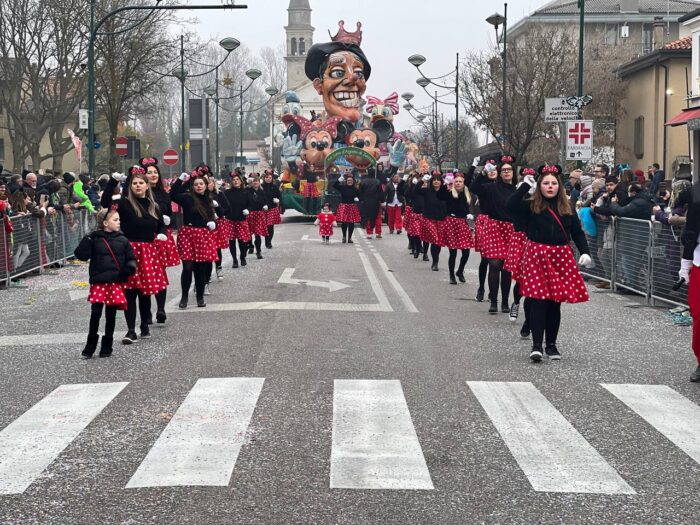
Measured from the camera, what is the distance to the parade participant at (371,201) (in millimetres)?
28000

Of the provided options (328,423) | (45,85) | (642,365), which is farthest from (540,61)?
(328,423)

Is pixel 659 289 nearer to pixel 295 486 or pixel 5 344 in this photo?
pixel 5 344

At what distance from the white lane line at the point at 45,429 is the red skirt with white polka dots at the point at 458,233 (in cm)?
857

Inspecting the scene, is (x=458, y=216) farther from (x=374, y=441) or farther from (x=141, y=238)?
(x=374, y=441)

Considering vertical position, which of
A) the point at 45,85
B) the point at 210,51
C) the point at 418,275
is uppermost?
the point at 210,51

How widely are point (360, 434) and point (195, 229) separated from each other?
7.01 metres

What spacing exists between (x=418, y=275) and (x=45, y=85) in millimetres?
34673

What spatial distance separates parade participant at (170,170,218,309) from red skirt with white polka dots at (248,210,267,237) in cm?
766

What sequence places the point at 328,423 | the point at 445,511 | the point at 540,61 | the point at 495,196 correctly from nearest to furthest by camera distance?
1. the point at 445,511
2. the point at 328,423
3. the point at 495,196
4. the point at 540,61

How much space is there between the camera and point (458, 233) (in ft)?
53.0

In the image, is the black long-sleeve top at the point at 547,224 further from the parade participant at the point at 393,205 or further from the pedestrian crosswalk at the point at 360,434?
the parade participant at the point at 393,205

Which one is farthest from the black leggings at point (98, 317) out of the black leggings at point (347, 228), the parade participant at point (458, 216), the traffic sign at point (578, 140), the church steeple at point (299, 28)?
the church steeple at point (299, 28)

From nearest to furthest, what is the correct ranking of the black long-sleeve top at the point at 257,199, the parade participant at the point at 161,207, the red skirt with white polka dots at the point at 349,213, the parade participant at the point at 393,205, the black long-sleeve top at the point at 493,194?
the parade participant at the point at 161,207 < the black long-sleeve top at the point at 493,194 < the black long-sleeve top at the point at 257,199 < the red skirt with white polka dots at the point at 349,213 < the parade participant at the point at 393,205

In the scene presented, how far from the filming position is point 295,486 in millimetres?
5480
